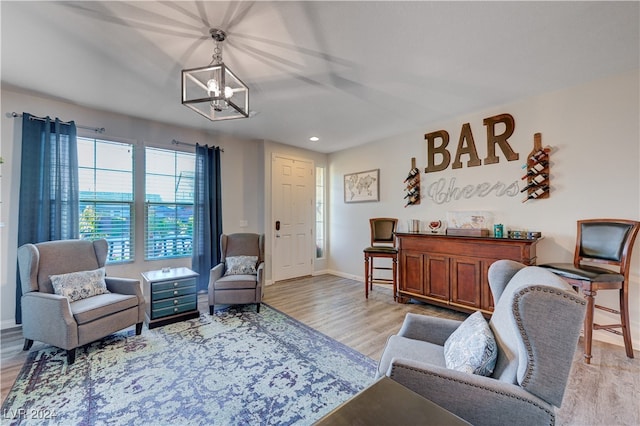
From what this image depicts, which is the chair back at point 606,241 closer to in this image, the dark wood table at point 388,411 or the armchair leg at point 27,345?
the dark wood table at point 388,411

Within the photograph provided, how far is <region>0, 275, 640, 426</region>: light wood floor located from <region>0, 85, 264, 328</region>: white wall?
2.69 ft

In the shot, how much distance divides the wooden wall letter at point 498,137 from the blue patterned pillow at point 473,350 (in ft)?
8.55

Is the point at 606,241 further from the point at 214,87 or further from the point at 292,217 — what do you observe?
the point at 292,217

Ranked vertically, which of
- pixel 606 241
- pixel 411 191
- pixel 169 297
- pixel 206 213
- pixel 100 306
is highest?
pixel 411 191

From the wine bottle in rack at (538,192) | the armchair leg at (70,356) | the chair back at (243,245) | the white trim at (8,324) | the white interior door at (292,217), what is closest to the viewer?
the armchair leg at (70,356)

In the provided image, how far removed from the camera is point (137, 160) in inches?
147

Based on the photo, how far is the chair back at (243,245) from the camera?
381cm

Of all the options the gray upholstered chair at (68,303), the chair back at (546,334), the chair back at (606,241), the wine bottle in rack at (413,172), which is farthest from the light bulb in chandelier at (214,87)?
the chair back at (606,241)

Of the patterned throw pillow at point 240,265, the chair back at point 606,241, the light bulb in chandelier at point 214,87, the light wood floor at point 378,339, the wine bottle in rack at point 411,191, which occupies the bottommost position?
the light wood floor at point 378,339

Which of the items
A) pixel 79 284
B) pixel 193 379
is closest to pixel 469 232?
pixel 193 379

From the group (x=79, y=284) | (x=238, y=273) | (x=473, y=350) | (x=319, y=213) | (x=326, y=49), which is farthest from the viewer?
(x=319, y=213)

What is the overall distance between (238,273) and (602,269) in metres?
3.82

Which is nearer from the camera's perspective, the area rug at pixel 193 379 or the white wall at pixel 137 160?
Answer: the area rug at pixel 193 379

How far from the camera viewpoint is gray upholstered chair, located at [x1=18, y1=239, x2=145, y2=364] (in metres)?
2.25
